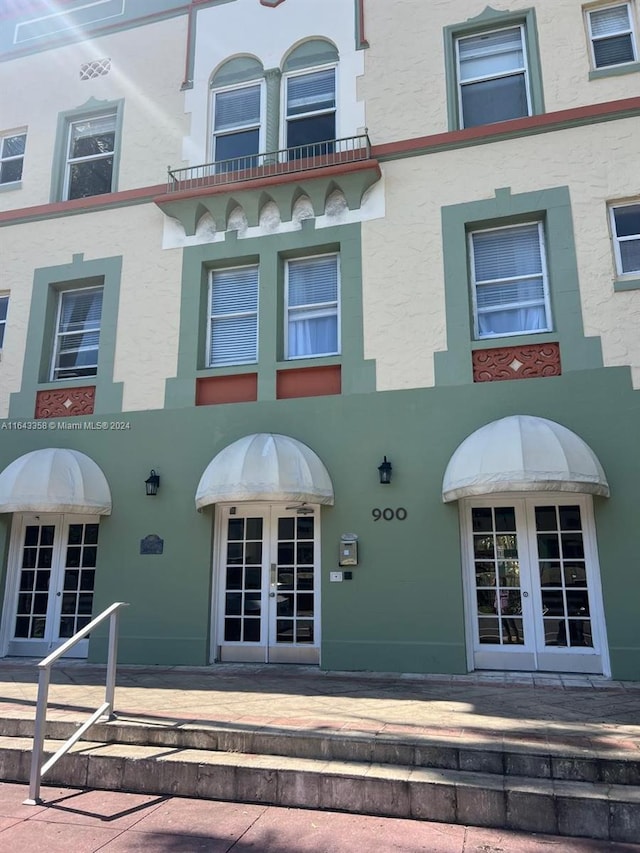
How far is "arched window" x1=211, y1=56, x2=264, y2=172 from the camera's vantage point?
11422 mm

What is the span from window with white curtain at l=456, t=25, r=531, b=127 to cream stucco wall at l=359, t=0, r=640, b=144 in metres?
0.33

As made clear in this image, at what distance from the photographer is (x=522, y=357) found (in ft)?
30.1

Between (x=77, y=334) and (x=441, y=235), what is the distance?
21.5 ft

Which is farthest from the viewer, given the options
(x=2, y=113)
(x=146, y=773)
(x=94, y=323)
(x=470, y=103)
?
(x=2, y=113)

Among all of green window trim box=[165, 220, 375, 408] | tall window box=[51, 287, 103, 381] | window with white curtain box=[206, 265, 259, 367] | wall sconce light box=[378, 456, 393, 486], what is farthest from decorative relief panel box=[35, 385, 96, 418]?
wall sconce light box=[378, 456, 393, 486]

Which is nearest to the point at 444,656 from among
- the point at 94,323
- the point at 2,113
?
the point at 94,323

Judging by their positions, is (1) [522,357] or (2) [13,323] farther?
(2) [13,323]

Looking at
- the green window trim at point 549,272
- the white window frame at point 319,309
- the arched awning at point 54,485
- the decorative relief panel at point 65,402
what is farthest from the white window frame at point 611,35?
the arched awning at point 54,485

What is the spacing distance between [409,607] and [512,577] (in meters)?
1.45

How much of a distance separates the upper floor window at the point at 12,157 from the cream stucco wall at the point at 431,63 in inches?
272

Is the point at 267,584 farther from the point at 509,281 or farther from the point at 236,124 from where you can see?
the point at 236,124

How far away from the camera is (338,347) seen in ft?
33.3

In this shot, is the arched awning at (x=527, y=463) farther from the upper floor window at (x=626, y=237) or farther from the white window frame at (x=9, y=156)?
the white window frame at (x=9, y=156)

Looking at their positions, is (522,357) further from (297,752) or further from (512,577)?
(297,752)
